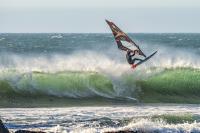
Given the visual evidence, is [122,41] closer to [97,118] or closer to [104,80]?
[97,118]

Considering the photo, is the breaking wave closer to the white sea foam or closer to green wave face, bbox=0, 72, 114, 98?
green wave face, bbox=0, 72, 114, 98

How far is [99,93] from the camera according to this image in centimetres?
2838

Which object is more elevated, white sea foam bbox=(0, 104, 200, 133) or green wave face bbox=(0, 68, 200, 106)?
green wave face bbox=(0, 68, 200, 106)

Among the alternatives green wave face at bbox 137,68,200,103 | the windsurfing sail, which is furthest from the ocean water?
the windsurfing sail

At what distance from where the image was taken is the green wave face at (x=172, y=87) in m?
27.7

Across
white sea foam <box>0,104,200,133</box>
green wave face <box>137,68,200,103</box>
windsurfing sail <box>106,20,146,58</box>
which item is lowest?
white sea foam <box>0,104,200,133</box>

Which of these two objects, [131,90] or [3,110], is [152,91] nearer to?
[131,90]

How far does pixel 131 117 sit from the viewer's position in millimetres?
20828

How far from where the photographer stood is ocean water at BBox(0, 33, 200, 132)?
1956 centimetres

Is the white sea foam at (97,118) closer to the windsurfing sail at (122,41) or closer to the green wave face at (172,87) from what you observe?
the windsurfing sail at (122,41)

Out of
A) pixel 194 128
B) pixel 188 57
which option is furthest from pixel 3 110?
pixel 188 57

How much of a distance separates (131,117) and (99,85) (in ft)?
29.2

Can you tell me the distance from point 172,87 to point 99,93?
3.76m

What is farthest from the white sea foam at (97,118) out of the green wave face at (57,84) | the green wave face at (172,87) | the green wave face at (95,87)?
the green wave face at (57,84)
